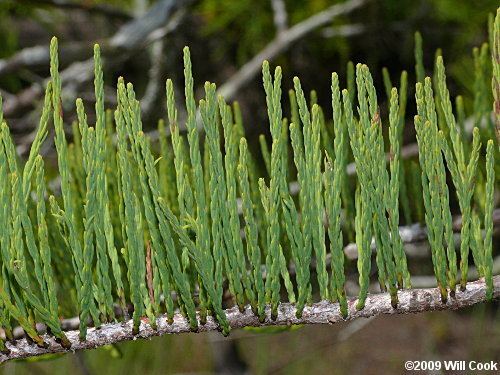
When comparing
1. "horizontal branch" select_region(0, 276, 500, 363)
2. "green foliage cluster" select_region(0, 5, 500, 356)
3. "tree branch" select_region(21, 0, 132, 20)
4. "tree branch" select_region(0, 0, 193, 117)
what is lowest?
"horizontal branch" select_region(0, 276, 500, 363)

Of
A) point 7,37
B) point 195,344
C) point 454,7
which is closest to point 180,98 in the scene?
point 7,37

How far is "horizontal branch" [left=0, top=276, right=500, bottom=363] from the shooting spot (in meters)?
0.39

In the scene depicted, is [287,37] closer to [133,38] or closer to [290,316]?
[133,38]

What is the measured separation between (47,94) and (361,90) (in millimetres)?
161

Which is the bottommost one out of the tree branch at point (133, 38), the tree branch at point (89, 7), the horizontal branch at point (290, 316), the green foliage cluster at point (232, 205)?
the horizontal branch at point (290, 316)

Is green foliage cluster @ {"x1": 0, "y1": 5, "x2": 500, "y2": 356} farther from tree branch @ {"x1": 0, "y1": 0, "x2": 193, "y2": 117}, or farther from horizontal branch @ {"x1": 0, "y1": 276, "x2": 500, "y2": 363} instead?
tree branch @ {"x1": 0, "y1": 0, "x2": 193, "y2": 117}

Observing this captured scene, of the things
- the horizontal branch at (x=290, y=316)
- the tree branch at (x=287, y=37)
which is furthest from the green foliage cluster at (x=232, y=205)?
the tree branch at (x=287, y=37)

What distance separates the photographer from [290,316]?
1.33 feet

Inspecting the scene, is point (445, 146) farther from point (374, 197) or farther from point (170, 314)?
point (170, 314)

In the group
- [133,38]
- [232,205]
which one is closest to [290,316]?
[232,205]

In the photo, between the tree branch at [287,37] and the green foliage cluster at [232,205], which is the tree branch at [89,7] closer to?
the tree branch at [287,37]

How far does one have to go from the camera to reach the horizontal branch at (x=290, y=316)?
395 millimetres

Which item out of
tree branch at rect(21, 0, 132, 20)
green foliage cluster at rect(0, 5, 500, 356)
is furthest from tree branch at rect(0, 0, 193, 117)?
green foliage cluster at rect(0, 5, 500, 356)

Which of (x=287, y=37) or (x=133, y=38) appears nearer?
(x=133, y=38)
